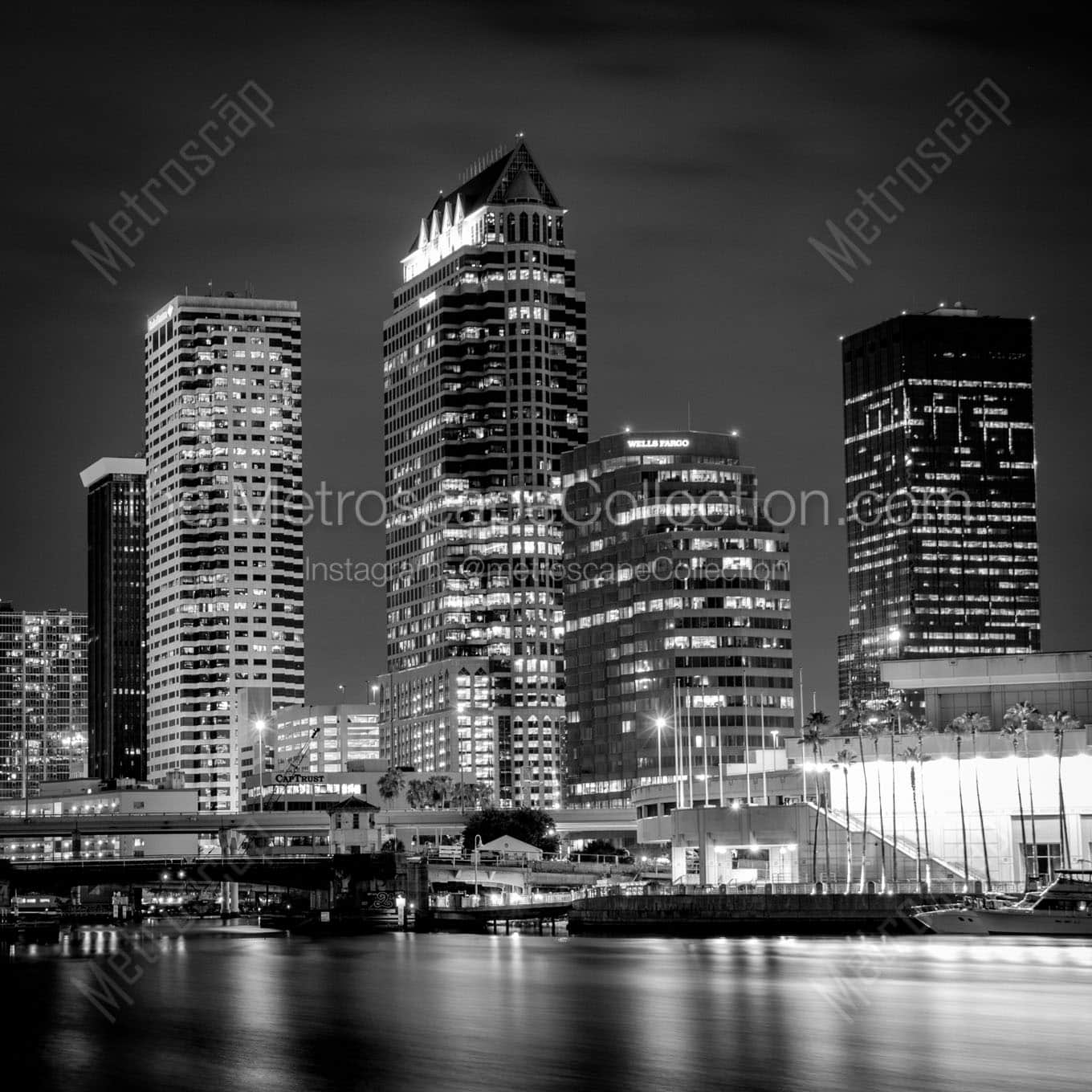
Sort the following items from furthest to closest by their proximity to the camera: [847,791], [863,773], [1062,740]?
1. [863,773]
2. [847,791]
3. [1062,740]

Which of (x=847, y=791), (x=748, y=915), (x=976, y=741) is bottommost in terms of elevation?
(x=748, y=915)

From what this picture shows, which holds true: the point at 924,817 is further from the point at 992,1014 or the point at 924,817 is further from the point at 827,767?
the point at 992,1014

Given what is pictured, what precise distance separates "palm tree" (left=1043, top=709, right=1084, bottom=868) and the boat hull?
18.0m

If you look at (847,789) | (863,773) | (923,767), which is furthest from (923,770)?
(847,789)

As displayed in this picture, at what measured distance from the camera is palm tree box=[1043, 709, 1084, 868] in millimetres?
175250

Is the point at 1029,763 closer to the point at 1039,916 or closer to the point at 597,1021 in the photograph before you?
the point at 1039,916

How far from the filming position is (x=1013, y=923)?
156 m

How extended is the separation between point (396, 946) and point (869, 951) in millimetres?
52676

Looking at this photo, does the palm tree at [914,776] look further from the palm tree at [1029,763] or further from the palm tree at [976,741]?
the palm tree at [1029,763]

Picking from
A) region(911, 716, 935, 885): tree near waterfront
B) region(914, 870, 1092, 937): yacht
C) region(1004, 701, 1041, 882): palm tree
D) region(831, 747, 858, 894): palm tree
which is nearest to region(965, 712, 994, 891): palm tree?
region(1004, 701, 1041, 882): palm tree

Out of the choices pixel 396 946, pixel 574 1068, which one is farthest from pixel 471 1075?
pixel 396 946

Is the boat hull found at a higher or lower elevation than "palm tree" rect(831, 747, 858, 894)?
lower

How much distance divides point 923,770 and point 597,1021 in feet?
293

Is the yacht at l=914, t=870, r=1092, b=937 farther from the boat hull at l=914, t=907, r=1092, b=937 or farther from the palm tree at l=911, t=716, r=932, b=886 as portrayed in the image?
the palm tree at l=911, t=716, r=932, b=886
